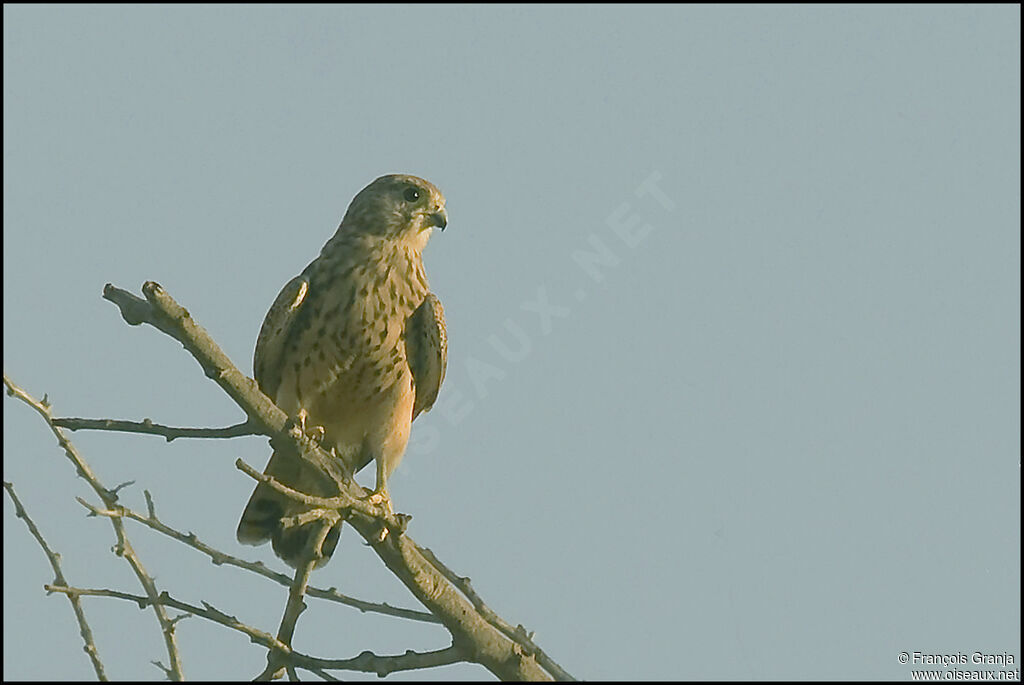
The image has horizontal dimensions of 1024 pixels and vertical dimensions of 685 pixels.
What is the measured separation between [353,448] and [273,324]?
20.4 inches

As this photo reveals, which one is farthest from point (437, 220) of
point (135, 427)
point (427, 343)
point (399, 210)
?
point (135, 427)

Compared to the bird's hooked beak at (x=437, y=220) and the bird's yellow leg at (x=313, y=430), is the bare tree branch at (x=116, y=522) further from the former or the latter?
the bird's hooked beak at (x=437, y=220)

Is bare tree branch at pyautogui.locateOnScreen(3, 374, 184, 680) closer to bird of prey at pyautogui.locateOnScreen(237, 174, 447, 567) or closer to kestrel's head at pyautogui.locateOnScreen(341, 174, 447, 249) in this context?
bird of prey at pyautogui.locateOnScreen(237, 174, 447, 567)

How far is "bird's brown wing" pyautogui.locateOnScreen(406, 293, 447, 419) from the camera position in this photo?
14.9 ft

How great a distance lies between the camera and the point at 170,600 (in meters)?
2.72

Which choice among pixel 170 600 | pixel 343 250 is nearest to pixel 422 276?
pixel 343 250

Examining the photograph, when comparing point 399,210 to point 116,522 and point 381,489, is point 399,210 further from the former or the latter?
point 116,522

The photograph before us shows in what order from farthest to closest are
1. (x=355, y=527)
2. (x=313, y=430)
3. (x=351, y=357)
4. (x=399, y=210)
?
1. (x=399, y=210)
2. (x=351, y=357)
3. (x=313, y=430)
4. (x=355, y=527)

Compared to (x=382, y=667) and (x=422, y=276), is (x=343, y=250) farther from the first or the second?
(x=382, y=667)

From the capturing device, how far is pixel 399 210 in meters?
4.79

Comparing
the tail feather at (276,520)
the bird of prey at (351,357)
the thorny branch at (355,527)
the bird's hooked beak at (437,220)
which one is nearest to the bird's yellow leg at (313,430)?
the bird of prey at (351,357)

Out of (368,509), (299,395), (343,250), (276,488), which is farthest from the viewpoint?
(343,250)

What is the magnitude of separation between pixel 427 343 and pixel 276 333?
529 millimetres

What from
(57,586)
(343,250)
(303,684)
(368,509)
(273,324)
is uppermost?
(343,250)
